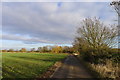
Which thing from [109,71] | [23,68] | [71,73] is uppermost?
Answer: [109,71]

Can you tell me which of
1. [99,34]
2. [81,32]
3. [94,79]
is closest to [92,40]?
[99,34]

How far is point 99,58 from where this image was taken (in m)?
19.2

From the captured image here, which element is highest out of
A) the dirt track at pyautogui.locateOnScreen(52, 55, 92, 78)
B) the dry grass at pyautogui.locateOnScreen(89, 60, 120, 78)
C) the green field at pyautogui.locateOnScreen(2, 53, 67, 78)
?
the dry grass at pyautogui.locateOnScreen(89, 60, 120, 78)

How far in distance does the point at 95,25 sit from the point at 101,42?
13.0ft

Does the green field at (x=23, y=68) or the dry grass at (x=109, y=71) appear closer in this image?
→ the dry grass at (x=109, y=71)

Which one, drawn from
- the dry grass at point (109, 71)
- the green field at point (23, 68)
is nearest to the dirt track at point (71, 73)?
the dry grass at point (109, 71)

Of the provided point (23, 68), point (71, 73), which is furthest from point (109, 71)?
point (23, 68)

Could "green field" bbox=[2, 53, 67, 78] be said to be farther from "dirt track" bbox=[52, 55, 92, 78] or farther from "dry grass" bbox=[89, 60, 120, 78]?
"dry grass" bbox=[89, 60, 120, 78]

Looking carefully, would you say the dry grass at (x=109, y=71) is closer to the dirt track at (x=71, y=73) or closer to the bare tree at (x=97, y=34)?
the dirt track at (x=71, y=73)

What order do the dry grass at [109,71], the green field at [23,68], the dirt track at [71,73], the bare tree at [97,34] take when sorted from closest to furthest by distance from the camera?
1. the dry grass at [109,71]
2. the dirt track at [71,73]
3. the green field at [23,68]
4. the bare tree at [97,34]

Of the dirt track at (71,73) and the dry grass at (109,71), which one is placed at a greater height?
the dry grass at (109,71)

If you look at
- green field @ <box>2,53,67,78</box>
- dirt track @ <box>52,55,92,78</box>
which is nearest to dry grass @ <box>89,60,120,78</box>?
dirt track @ <box>52,55,92,78</box>

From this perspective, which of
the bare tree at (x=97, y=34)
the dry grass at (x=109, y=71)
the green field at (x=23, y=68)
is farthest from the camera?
the bare tree at (x=97, y=34)

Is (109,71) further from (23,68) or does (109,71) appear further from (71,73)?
(23,68)
